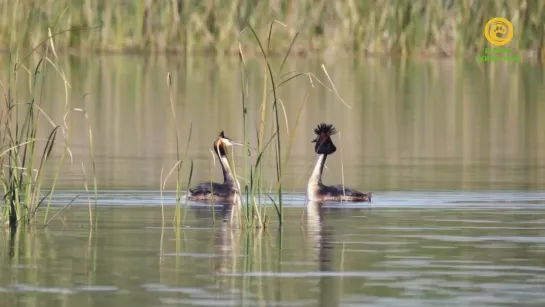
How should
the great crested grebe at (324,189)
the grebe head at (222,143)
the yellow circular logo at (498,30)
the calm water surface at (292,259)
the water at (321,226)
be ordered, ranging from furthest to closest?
the yellow circular logo at (498,30), the grebe head at (222,143), the great crested grebe at (324,189), the water at (321,226), the calm water surface at (292,259)

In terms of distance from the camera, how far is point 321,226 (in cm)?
1369

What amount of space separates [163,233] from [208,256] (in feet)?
4.34

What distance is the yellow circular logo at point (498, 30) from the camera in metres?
35.8

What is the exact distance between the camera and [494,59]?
3747 cm

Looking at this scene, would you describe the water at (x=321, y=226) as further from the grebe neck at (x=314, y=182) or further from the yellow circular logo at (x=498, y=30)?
the yellow circular logo at (x=498, y=30)

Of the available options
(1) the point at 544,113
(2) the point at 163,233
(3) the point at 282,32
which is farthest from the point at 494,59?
(2) the point at 163,233

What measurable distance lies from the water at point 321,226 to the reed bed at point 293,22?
7.90m

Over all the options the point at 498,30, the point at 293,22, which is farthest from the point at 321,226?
the point at 293,22

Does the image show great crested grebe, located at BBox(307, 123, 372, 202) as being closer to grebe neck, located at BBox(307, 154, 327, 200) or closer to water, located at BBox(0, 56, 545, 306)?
grebe neck, located at BBox(307, 154, 327, 200)

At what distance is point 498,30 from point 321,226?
2276 cm

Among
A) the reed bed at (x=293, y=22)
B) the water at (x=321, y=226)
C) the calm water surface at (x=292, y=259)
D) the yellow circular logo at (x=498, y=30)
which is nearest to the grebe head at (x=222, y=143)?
the water at (x=321, y=226)

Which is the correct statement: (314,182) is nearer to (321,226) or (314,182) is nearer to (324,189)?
(324,189)

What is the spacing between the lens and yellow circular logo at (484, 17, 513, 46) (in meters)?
35.8

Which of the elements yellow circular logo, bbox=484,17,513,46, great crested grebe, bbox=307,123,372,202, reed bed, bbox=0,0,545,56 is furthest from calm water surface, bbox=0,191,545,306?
reed bed, bbox=0,0,545,56
